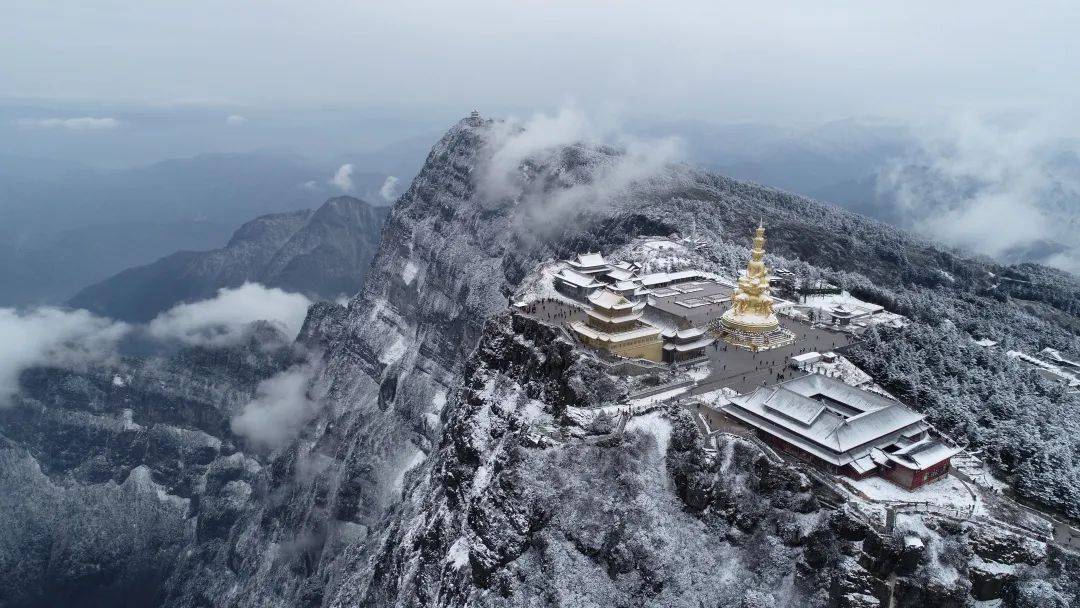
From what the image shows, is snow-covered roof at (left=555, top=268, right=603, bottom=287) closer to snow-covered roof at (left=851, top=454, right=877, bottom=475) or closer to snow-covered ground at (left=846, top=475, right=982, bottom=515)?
snow-covered roof at (left=851, top=454, right=877, bottom=475)

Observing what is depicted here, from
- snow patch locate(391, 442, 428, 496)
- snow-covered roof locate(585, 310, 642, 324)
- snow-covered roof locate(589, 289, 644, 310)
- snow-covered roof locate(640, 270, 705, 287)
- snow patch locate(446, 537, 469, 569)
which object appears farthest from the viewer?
snow patch locate(391, 442, 428, 496)

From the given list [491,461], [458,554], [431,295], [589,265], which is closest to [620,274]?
[589,265]

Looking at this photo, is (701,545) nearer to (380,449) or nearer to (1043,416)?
(1043,416)

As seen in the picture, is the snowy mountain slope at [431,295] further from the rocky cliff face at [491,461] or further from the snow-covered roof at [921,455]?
the snow-covered roof at [921,455]

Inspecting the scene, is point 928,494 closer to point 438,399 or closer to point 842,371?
point 842,371

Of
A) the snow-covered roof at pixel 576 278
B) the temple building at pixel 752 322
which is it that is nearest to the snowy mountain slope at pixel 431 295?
the snow-covered roof at pixel 576 278

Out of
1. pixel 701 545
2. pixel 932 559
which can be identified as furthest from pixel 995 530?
pixel 701 545

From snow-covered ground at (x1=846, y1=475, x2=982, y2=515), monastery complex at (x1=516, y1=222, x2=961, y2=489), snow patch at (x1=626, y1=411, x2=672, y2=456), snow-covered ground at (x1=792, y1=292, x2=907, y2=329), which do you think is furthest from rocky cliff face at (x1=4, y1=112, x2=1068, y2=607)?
snow-covered ground at (x1=792, y1=292, x2=907, y2=329)
